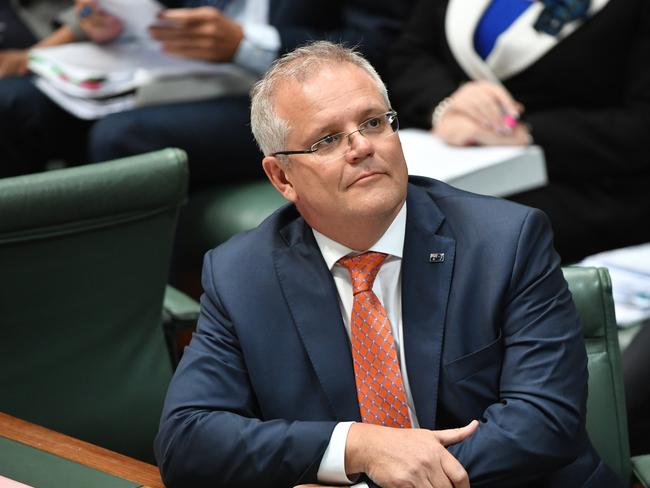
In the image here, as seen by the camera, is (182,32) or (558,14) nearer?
(558,14)

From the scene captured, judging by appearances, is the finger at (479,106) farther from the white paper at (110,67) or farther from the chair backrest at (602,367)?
the chair backrest at (602,367)

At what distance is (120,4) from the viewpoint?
3.03 meters

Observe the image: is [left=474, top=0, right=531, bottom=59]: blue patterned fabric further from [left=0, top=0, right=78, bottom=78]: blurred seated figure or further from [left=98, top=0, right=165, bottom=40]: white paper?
[left=0, top=0, right=78, bottom=78]: blurred seated figure

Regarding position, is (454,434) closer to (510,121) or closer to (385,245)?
(385,245)

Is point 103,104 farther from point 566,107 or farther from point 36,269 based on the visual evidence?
point 566,107

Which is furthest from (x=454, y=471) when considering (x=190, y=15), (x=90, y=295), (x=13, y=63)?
(x=13, y=63)

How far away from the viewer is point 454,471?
5.26 feet

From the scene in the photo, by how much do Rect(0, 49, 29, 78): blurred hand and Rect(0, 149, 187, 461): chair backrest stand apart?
5.23 feet

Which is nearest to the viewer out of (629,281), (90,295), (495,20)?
(90,295)

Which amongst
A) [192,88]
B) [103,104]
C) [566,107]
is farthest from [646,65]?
[103,104]

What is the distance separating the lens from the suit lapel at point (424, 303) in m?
1.74

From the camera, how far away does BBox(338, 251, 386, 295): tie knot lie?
180 centimetres

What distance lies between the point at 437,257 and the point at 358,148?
223 millimetres

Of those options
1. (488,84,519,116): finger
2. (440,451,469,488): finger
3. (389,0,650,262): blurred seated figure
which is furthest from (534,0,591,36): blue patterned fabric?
(440,451,469,488): finger
